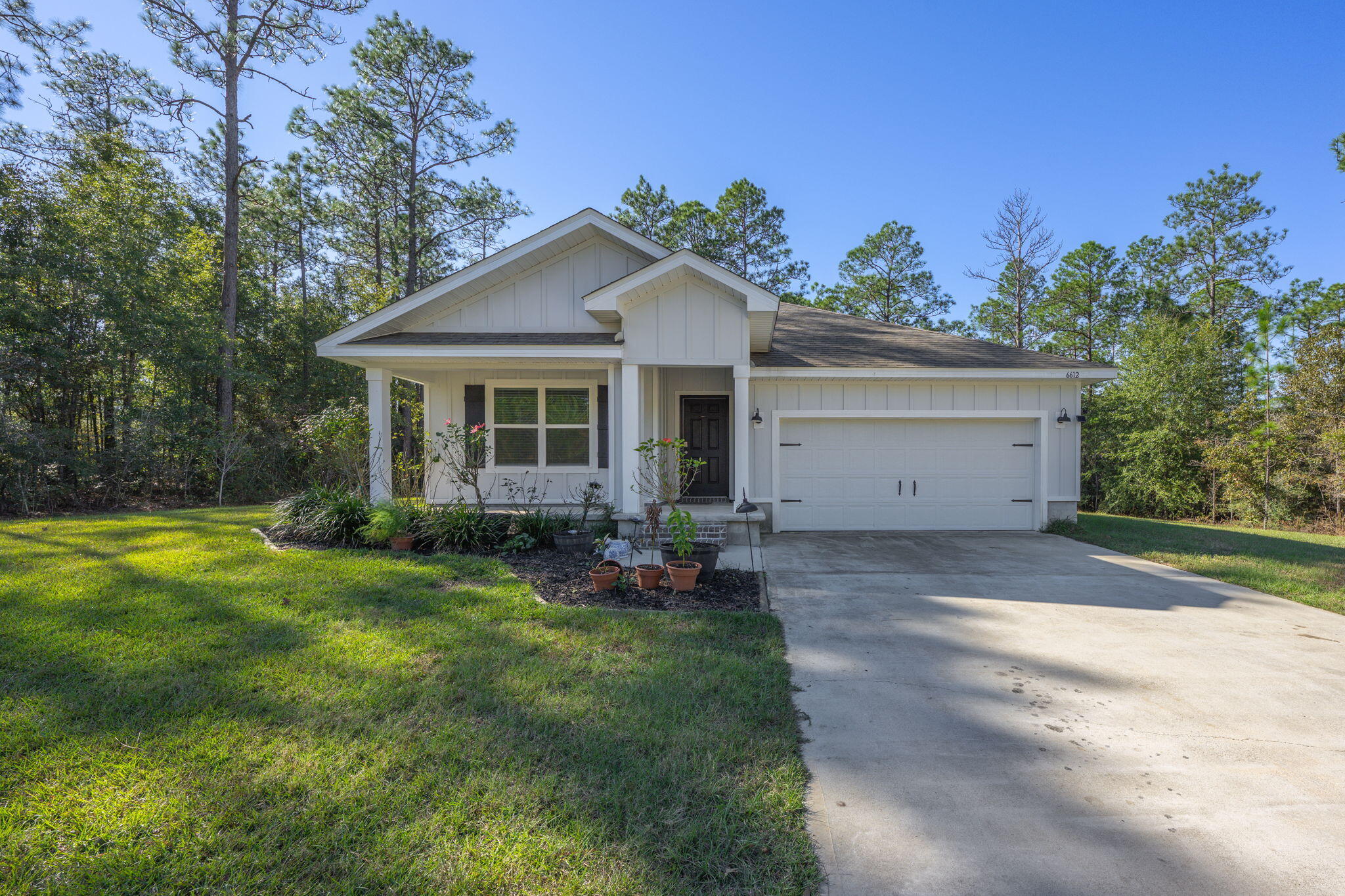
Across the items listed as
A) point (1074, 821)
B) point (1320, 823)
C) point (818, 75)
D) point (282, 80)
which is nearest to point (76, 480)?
point (282, 80)

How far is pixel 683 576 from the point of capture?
5.11m

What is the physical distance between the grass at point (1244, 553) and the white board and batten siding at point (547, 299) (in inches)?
319

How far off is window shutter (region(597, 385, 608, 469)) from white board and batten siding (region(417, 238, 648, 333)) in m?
1.06

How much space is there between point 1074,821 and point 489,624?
360 cm

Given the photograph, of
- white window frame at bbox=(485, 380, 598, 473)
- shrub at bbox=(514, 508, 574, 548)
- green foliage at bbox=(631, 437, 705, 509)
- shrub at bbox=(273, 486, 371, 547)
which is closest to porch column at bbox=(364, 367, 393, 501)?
shrub at bbox=(273, 486, 371, 547)

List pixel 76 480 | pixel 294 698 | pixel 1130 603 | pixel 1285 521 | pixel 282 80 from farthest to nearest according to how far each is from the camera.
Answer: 1. pixel 282 80
2. pixel 1285 521
3. pixel 76 480
4. pixel 1130 603
5. pixel 294 698

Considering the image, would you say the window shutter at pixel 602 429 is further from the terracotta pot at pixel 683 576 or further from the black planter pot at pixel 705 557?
the terracotta pot at pixel 683 576

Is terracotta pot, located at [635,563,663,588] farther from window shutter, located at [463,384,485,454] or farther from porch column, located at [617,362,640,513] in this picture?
window shutter, located at [463,384,485,454]

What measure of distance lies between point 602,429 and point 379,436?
127 inches

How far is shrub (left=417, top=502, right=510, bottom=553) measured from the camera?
22.2ft

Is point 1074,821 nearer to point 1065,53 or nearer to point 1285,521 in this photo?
point 1065,53

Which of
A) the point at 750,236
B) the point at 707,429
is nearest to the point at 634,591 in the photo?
the point at 707,429

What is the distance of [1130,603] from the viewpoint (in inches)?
198

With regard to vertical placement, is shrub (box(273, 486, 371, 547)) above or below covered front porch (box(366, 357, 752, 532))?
below
